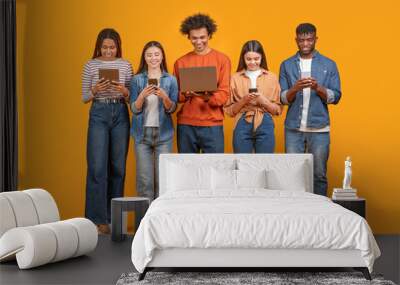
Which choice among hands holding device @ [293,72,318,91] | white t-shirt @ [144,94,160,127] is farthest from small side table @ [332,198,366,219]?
white t-shirt @ [144,94,160,127]

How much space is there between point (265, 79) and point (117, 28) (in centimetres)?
188

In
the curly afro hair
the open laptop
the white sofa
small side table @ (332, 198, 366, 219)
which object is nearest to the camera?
the white sofa

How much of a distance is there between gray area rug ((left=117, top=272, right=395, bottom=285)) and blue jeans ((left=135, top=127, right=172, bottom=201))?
7.92 ft

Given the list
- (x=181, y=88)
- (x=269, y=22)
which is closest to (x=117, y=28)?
(x=181, y=88)

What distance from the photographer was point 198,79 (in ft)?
25.3

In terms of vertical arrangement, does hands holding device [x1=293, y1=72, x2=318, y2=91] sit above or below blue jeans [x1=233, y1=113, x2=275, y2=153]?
above

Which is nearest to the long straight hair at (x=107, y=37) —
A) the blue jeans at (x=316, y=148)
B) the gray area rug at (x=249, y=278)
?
the blue jeans at (x=316, y=148)

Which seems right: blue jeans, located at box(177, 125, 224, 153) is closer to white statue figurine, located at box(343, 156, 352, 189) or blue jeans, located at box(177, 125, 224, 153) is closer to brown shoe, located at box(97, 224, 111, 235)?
brown shoe, located at box(97, 224, 111, 235)

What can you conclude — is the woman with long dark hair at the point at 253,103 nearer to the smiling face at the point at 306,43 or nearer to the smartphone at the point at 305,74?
the smartphone at the point at 305,74

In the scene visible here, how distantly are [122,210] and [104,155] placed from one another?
106 centimetres

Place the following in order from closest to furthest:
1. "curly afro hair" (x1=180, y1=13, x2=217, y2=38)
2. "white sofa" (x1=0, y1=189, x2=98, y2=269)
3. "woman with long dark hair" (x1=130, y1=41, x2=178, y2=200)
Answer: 1. "white sofa" (x1=0, y1=189, x2=98, y2=269)
2. "woman with long dark hair" (x1=130, y1=41, x2=178, y2=200)
3. "curly afro hair" (x1=180, y1=13, x2=217, y2=38)

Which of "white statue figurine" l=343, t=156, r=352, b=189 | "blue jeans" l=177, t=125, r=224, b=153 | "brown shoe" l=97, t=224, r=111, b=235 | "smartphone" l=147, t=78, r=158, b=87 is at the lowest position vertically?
"brown shoe" l=97, t=224, r=111, b=235

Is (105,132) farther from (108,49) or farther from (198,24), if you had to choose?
(198,24)

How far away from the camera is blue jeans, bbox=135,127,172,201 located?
781cm
